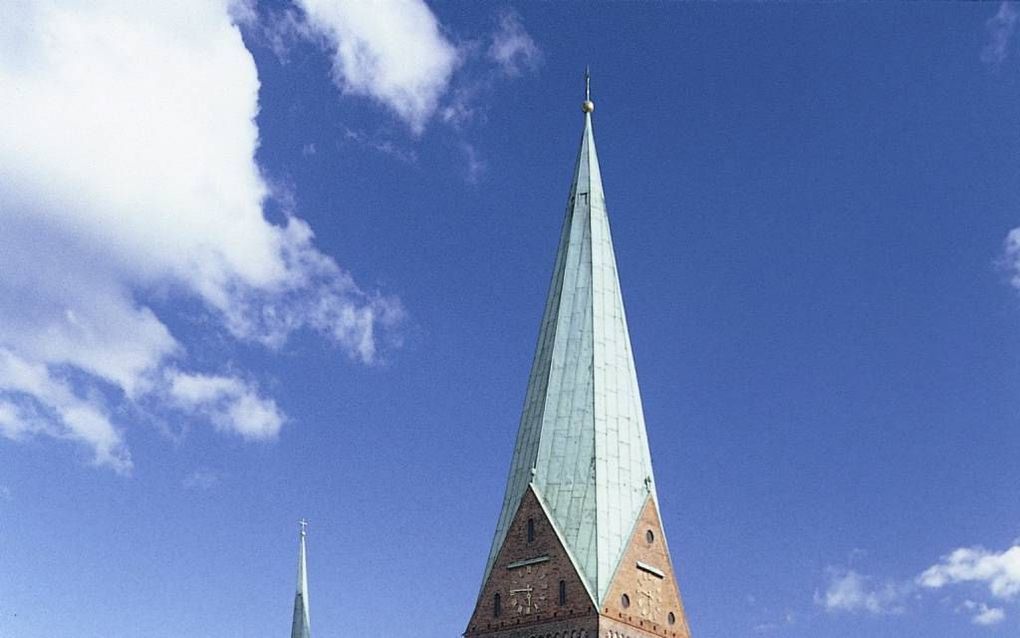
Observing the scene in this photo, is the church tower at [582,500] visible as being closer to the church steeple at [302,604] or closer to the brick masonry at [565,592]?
the brick masonry at [565,592]

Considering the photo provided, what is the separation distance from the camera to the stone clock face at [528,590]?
50031mm

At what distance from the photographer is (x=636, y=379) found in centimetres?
5600

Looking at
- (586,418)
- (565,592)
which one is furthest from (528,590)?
(586,418)

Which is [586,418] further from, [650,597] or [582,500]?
[650,597]

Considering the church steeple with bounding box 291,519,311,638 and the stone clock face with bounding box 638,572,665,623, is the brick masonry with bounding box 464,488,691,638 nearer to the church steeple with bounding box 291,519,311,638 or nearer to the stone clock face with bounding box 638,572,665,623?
the stone clock face with bounding box 638,572,665,623

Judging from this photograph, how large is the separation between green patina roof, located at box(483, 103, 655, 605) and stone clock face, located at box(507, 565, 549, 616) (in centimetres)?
155

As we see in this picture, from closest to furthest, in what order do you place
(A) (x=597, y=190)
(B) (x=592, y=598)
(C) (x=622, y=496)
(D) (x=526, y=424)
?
(B) (x=592, y=598), (C) (x=622, y=496), (D) (x=526, y=424), (A) (x=597, y=190)

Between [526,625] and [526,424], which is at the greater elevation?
[526,424]

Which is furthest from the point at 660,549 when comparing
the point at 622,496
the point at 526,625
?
the point at 526,625

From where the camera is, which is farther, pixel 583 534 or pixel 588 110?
pixel 588 110

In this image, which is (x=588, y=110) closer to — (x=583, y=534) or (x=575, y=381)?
(x=575, y=381)

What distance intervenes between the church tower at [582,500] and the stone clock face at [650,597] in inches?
1.7

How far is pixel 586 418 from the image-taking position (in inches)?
2089

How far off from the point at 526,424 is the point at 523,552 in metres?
6.00
